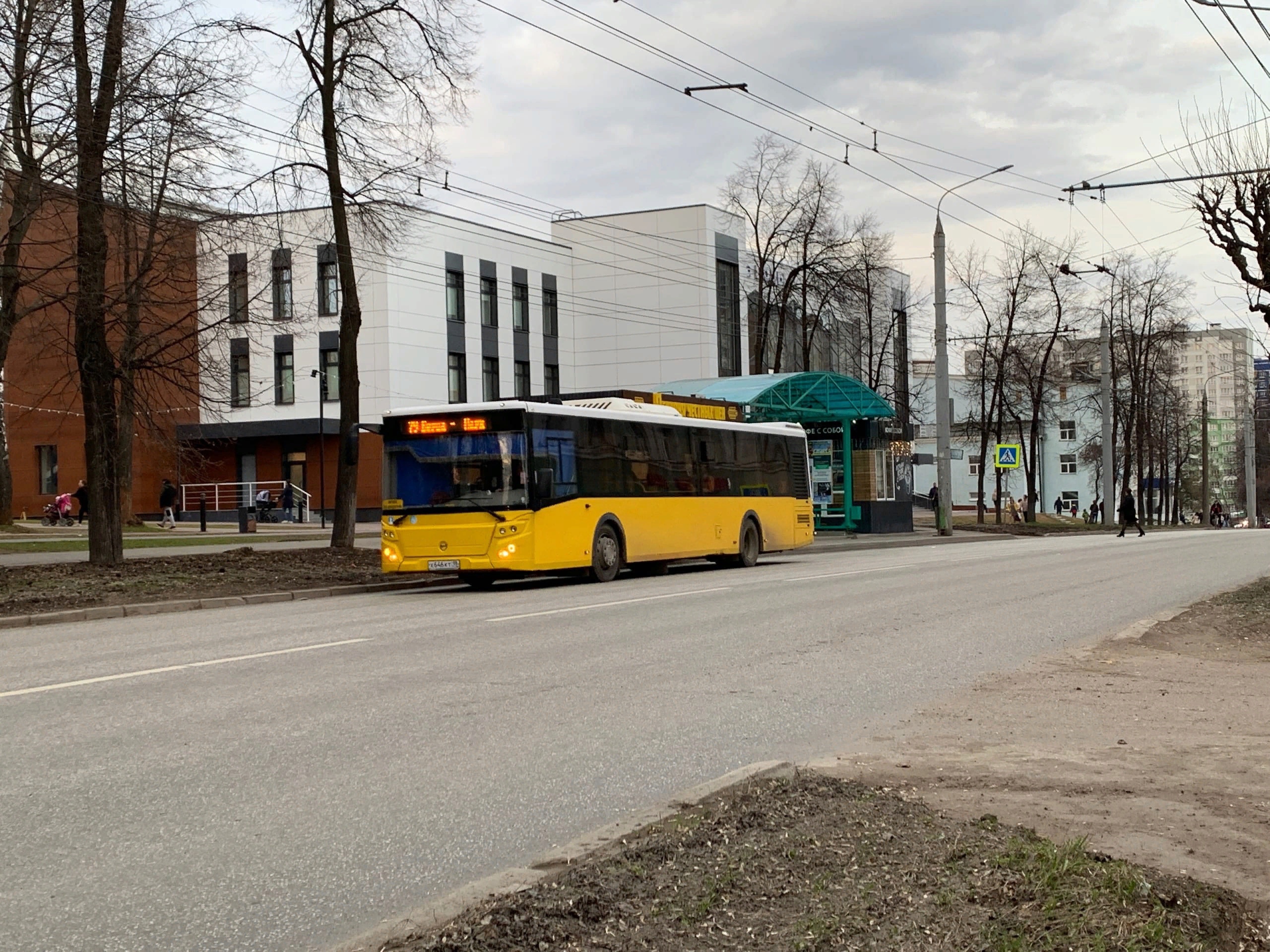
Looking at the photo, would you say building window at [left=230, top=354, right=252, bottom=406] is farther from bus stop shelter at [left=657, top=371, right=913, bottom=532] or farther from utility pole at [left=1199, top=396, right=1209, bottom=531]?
utility pole at [left=1199, top=396, right=1209, bottom=531]

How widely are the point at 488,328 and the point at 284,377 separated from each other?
8.86 metres

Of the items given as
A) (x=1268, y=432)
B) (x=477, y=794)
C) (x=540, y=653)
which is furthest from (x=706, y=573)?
(x=1268, y=432)

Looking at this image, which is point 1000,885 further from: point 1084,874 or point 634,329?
point 634,329

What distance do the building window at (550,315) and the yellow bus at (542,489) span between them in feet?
127

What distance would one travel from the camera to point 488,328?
200 ft

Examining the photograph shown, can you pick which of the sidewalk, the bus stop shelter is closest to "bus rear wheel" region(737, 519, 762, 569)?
the sidewalk

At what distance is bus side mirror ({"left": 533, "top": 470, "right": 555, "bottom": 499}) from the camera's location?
69.6 feet

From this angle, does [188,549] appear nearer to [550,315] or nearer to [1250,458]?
[550,315]

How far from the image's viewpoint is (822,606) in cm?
1688

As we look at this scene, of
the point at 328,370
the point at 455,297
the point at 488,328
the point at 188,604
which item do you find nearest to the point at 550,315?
the point at 488,328

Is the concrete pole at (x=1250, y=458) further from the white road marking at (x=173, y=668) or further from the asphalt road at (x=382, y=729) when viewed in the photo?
the white road marking at (x=173, y=668)

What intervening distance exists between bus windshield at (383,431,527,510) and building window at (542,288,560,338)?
4341 centimetres

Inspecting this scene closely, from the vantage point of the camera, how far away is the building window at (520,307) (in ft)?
205

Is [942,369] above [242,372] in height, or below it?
below
